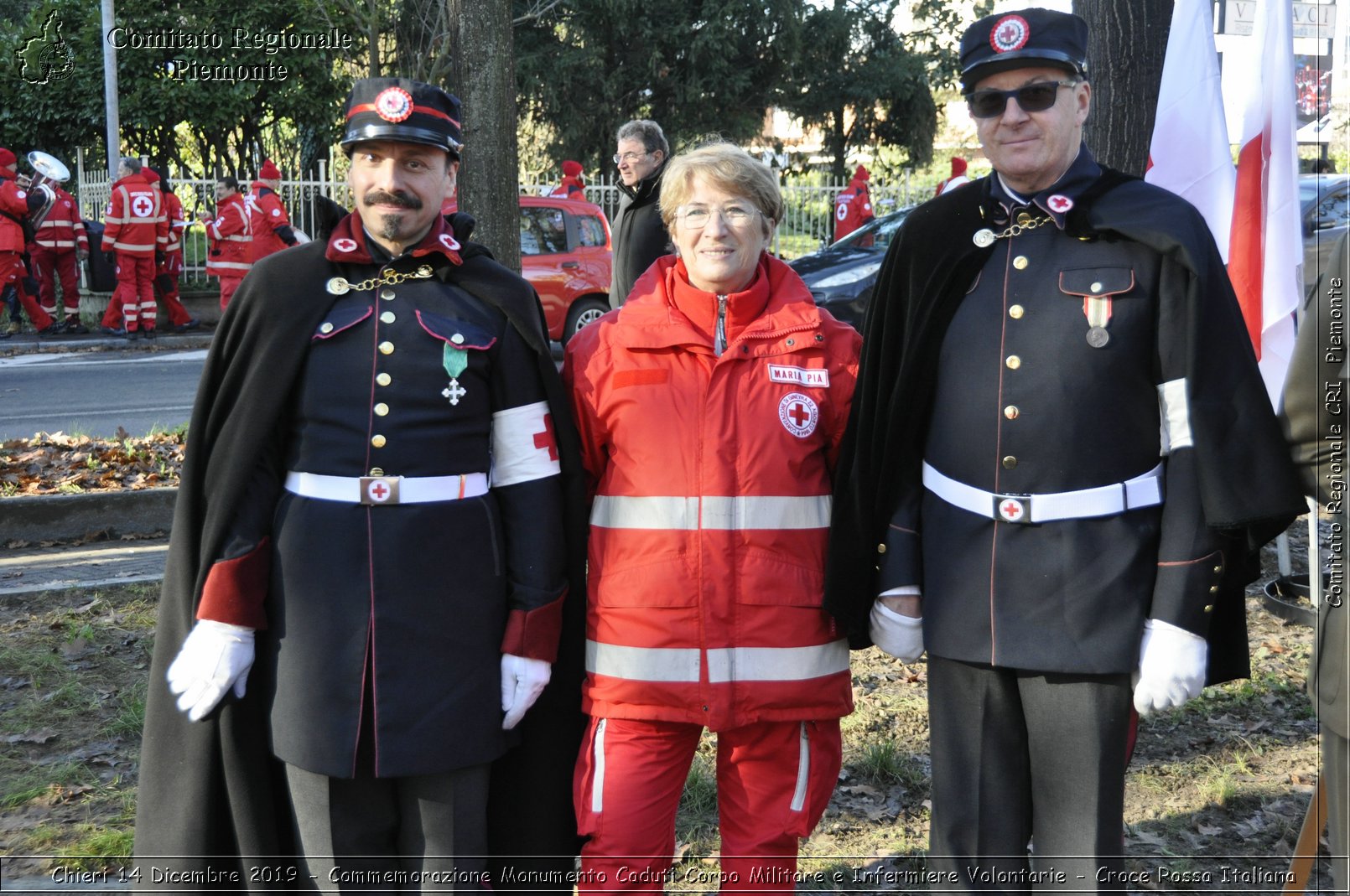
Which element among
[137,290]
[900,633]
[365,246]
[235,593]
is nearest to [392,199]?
[365,246]

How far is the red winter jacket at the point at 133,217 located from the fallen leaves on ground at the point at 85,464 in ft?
26.2

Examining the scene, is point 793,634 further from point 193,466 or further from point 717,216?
point 193,466

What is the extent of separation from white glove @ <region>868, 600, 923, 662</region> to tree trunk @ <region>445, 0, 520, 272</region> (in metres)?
3.05

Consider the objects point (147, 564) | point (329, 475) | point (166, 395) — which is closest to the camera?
point (329, 475)

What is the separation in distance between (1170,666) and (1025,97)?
4.21 feet

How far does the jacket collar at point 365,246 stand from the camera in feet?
9.64

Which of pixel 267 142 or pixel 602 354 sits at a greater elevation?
pixel 267 142

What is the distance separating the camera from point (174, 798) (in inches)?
118

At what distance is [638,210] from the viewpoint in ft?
22.7

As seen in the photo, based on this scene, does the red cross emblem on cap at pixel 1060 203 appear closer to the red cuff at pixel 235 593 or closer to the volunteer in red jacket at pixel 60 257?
the red cuff at pixel 235 593

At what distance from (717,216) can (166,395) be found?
9.81m

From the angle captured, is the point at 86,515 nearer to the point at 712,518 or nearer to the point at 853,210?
the point at 712,518

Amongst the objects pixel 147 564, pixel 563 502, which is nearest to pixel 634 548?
pixel 563 502

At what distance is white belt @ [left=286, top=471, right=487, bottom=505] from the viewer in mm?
2832
